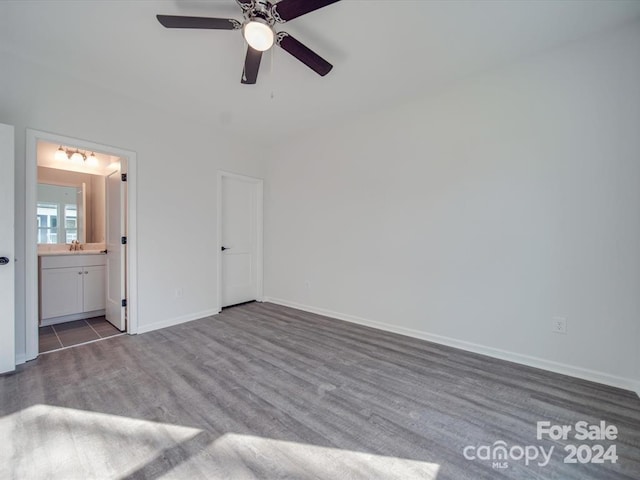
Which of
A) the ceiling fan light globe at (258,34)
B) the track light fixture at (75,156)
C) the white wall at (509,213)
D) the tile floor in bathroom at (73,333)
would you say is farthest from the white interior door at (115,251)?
the white wall at (509,213)

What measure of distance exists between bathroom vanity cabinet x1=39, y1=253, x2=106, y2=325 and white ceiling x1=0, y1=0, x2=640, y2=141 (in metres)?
2.27

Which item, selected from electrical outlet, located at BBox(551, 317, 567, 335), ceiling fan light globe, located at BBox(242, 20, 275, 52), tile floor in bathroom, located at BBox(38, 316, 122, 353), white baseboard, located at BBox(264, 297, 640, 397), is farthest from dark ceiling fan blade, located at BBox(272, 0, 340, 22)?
tile floor in bathroom, located at BBox(38, 316, 122, 353)

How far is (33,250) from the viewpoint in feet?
8.36

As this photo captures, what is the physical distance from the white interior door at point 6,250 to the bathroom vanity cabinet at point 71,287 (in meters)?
1.39

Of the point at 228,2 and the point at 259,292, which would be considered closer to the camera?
the point at 228,2

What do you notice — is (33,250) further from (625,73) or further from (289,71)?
(625,73)

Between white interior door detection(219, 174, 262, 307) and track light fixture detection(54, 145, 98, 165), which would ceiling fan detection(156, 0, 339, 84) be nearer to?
white interior door detection(219, 174, 262, 307)

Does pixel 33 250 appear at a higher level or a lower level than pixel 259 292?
higher

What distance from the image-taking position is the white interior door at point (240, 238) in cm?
433

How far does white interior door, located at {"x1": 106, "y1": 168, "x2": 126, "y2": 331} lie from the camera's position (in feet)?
10.7

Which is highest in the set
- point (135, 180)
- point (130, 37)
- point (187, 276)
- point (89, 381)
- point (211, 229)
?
point (130, 37)

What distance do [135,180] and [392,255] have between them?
3123 millimetres

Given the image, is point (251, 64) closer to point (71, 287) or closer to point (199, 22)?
point (199, 22)

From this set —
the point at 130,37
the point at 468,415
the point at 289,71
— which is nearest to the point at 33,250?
the point at 130,37
